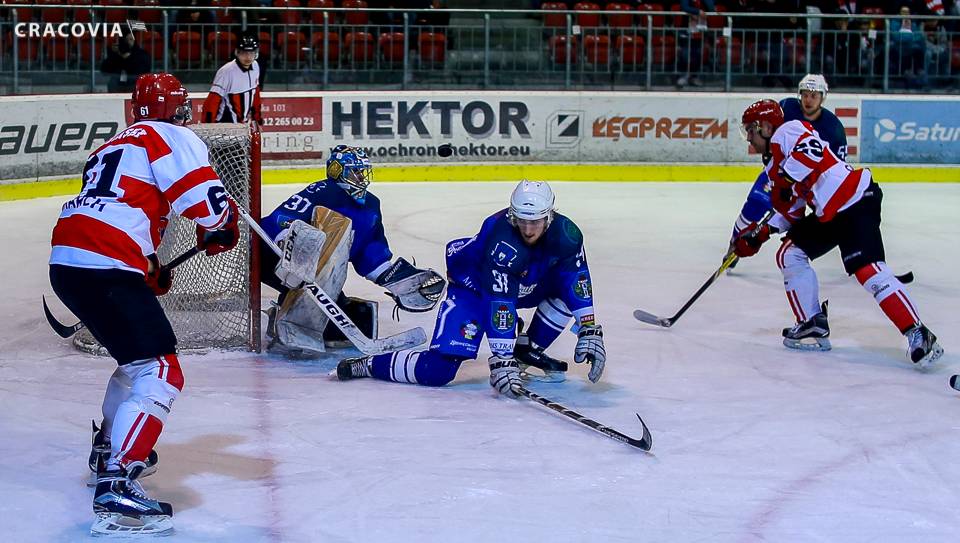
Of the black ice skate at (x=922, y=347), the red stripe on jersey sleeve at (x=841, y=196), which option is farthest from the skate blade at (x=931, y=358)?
the red stripe on jersey sleeve at (x=841, y=196)

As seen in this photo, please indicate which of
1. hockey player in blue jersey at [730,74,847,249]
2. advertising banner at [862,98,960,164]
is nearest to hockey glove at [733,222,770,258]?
hockey player in blue jersey at [730,74,847,249]

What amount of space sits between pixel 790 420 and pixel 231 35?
24.2ft

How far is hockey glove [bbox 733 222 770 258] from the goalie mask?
1.59 metres

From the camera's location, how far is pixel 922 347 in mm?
5141

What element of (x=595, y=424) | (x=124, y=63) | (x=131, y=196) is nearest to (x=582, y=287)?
(x=595, y=424)

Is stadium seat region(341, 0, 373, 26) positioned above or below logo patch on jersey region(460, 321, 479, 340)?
above

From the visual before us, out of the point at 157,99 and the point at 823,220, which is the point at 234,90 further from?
the point at 157,99

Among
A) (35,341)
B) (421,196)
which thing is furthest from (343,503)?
(421,196)

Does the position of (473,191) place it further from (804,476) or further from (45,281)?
(804,476)

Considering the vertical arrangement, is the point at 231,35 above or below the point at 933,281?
above

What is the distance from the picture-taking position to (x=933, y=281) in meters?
7.07

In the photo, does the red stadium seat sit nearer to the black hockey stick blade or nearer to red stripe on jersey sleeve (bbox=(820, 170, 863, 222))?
red stripe on jersey sleeve (bbox=(820, 170, 863, 222))

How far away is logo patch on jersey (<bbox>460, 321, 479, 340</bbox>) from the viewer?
468cm

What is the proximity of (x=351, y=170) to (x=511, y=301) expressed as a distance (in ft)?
3.52
